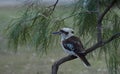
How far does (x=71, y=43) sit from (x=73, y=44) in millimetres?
19

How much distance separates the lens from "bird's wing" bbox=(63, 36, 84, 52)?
2545 millimetres

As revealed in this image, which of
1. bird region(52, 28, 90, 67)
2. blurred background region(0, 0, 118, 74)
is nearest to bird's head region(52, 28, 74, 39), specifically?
bird region(52, 28, 90, 67)

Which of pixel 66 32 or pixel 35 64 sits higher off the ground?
pixel 66 32

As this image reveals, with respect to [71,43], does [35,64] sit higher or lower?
lower

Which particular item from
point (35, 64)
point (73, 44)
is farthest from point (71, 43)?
point (35, 64)

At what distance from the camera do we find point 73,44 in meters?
2.59

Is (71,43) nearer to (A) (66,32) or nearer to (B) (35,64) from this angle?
(A) (66,32)

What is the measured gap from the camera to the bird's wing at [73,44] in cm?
254

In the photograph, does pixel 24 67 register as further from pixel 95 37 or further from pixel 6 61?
pixel 95 37

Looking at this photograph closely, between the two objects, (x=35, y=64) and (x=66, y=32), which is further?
(x=35, y=64)

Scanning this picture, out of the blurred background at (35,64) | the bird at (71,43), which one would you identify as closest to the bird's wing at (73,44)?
the bird at (71,43)

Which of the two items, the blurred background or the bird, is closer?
the bird

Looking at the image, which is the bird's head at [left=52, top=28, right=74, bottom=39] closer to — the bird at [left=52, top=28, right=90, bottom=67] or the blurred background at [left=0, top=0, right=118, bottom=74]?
the bird at [left=52, top=28, right=90, bottom=67]

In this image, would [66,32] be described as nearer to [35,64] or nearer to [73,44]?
[73,44]
